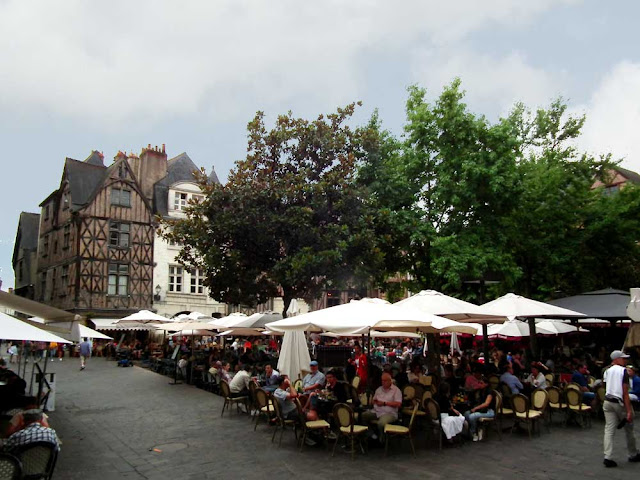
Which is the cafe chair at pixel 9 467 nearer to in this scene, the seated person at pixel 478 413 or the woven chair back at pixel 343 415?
the woven chair back at pixel 343 415

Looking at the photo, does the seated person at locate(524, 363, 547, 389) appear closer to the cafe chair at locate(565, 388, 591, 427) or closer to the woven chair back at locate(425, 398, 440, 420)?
the cafe chair at locate(565, 388, 591, 427)

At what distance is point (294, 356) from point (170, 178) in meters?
28.2

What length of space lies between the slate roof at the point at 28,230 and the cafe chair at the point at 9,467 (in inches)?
1752

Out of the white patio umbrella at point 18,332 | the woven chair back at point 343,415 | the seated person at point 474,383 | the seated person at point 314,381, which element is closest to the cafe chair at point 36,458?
the white patio umbrella at point 18,332

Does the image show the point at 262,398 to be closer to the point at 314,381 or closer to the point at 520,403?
the point at 314,381

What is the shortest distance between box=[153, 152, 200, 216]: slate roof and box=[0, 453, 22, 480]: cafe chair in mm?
31401

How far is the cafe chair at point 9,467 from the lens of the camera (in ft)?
15.7

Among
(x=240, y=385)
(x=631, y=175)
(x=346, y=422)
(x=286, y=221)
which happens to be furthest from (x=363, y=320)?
(x=631, y=175)

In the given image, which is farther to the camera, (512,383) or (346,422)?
(512,383)

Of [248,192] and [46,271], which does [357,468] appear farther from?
[46,271]

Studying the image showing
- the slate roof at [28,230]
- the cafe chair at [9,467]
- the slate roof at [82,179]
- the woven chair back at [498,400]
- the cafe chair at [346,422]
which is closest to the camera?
the cafe chair at [9,467]

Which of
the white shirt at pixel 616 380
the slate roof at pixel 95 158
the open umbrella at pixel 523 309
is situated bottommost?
the white shirt at pixel 616 380

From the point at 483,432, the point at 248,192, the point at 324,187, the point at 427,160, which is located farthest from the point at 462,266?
the point at 483,432

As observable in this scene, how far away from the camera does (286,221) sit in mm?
15656
